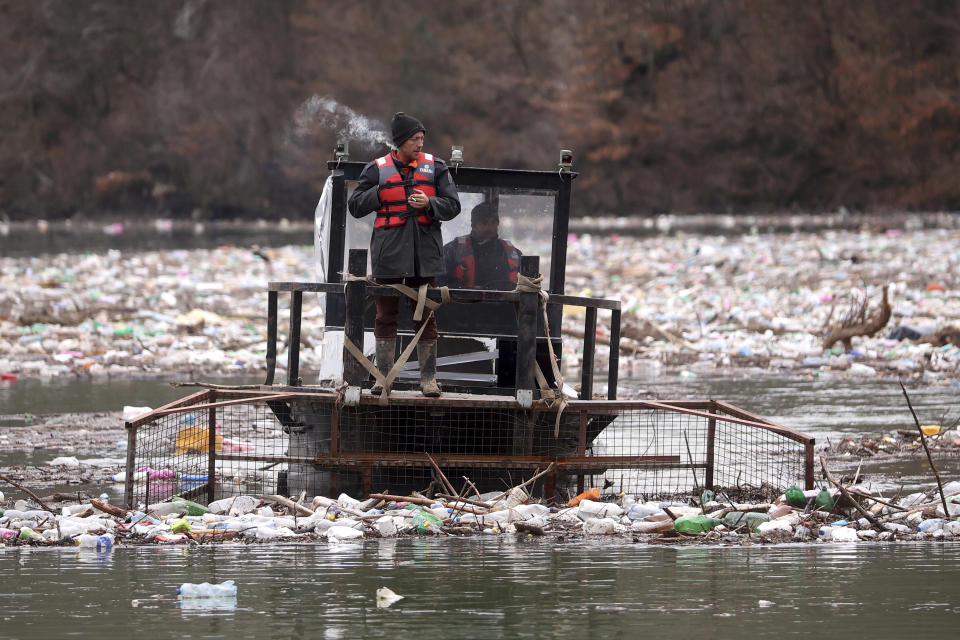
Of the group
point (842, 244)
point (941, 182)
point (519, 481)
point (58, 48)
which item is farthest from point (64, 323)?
point (58, 48)

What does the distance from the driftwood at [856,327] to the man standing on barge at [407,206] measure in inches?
352

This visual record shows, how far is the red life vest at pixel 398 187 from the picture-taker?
7027 millimetres

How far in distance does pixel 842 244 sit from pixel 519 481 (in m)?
19.7

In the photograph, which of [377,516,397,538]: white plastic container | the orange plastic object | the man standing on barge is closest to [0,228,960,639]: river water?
[377,516,397,538]: white plastic container

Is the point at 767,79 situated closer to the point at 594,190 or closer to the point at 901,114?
the point at 901,114

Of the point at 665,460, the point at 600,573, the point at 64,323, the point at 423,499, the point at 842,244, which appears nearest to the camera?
the point at 600,573

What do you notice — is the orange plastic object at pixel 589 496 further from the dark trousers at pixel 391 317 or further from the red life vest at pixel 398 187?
the red life vest at pixel 398 187

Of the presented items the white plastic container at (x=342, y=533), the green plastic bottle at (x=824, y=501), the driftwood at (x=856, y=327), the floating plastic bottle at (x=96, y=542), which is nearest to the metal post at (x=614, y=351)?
the green plastic bottle at (x=824, y=501)

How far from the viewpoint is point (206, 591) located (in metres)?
5.30

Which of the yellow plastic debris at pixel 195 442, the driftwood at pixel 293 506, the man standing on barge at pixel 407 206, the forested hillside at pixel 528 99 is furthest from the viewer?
the forested hillside at pixel 528 99

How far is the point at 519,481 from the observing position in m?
7.62

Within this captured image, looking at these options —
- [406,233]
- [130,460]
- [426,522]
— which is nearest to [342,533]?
[426,522]

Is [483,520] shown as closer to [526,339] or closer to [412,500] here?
[412,500]

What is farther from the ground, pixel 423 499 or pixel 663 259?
pixel 663 259
